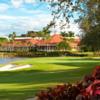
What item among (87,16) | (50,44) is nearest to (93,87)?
(87,16)

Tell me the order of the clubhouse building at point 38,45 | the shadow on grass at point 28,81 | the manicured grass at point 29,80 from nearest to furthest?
the shadow on grass at point 28,81 < the manicured grass at point 29,80 < the clubhouse building at point 38,45

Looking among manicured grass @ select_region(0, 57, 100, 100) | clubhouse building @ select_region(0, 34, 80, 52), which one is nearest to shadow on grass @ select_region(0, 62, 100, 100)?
manicured grass @ select_region(0, 57, 100, 100)

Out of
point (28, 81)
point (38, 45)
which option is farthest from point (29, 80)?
point (38, 45)

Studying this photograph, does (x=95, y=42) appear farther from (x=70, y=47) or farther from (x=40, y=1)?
(x=70, y=47)

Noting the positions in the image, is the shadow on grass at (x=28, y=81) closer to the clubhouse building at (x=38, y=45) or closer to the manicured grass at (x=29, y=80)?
the manicured grass at (x=29, y=80)

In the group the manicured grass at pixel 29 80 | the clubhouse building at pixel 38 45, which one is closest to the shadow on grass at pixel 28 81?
the manicured grass at pixel 29 80

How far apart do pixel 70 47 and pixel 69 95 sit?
121 m

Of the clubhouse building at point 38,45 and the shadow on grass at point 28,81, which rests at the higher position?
the clubhouse building at point 38,45

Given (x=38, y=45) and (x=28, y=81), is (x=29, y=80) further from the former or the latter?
(x=38, y=45)

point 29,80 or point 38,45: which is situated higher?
point 38,45

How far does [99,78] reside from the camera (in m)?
5.85

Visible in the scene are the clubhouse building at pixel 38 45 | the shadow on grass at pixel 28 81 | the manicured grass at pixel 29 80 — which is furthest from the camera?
the clubhouse building at pixel 38 45

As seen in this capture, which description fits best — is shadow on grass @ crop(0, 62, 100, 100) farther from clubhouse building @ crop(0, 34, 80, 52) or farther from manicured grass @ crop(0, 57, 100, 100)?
clubhouse building @ crop(0, 34, 80, 52)

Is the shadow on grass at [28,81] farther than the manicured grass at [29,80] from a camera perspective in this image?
No
